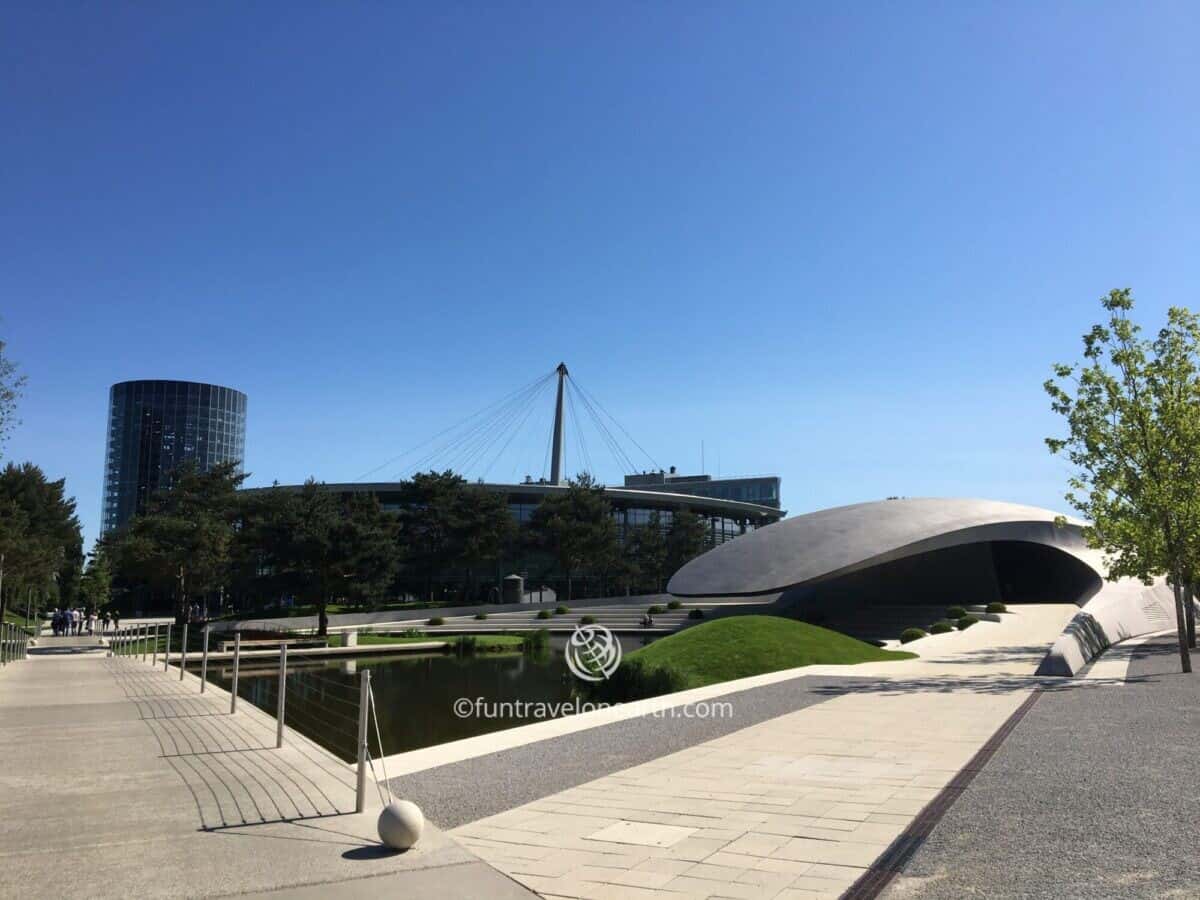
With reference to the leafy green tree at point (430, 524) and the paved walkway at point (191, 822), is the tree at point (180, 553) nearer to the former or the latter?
the leafy green tree at point (430, 524)

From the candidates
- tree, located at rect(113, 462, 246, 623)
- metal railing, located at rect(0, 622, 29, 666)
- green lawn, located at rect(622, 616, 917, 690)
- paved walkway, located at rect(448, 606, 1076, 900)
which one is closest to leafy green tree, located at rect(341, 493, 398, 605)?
tree, located at rect(113, 462, 246, 623)

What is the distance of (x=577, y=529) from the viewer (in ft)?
171

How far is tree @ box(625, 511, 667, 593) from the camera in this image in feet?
192

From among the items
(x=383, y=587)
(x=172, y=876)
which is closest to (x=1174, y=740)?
(x=172, y=876)

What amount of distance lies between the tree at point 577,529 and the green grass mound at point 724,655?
105ft

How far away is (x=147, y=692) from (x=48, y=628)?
5327cm

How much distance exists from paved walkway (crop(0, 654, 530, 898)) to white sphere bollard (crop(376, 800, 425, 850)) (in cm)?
7

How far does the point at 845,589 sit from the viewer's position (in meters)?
38.2

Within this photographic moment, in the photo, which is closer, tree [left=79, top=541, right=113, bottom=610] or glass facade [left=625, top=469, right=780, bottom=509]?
tree [left=79, top=541, right=113, bottom=610]

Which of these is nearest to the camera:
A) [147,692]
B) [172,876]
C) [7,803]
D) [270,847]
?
[172,876]

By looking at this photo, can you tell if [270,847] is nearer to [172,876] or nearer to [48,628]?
[172,876]

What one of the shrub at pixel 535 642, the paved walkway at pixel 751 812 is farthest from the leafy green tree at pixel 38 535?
the paved walkway at pixel 751 812

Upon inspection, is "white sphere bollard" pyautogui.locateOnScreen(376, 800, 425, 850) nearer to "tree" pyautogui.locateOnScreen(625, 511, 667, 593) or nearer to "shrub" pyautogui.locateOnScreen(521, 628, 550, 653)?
"shrub" pyautogui.locateOnScreen(521, 628, 550, 653)

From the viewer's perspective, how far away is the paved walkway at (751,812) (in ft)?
16.0
